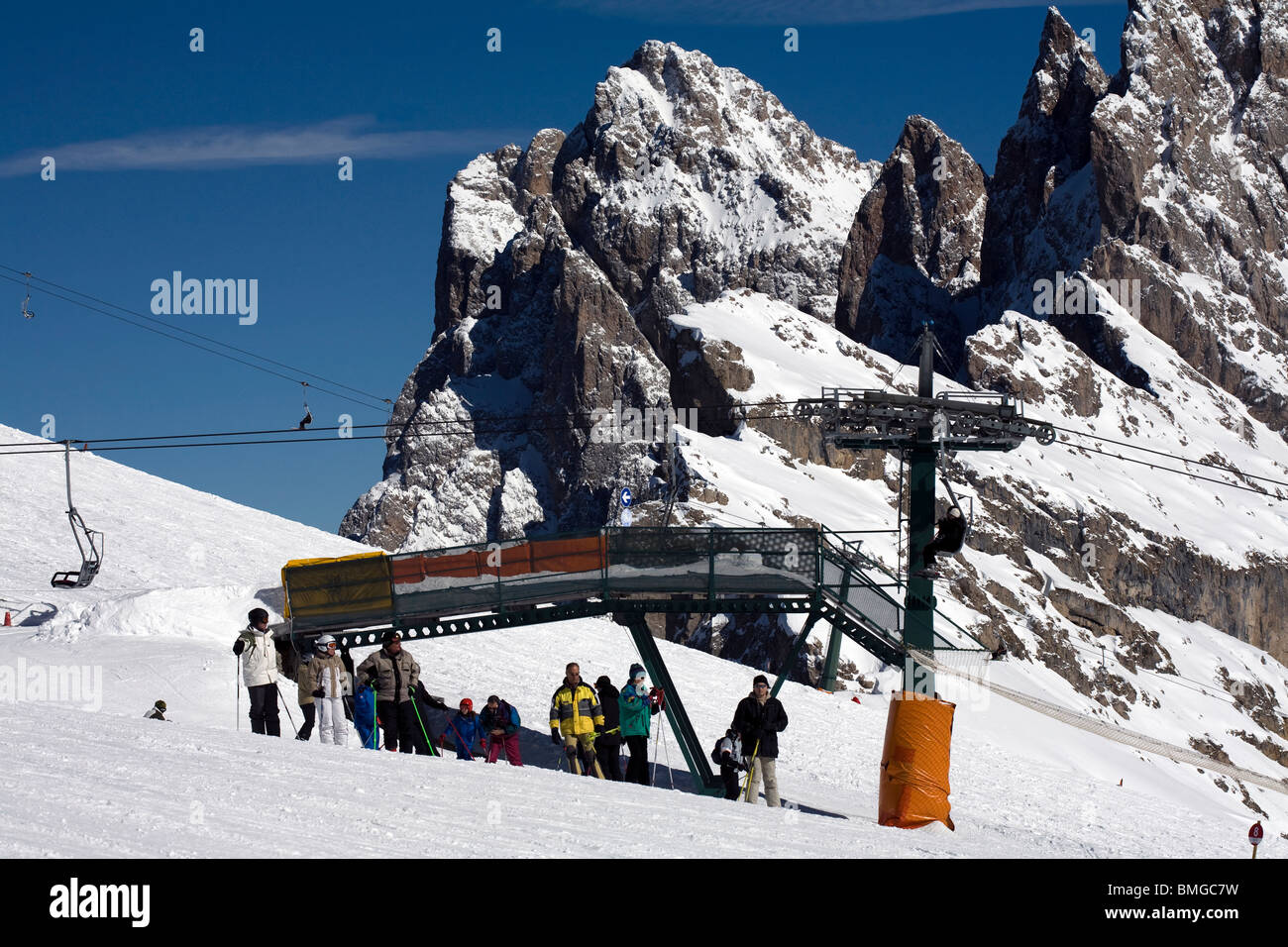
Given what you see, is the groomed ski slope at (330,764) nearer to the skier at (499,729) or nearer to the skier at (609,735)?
the skier at (609,735)

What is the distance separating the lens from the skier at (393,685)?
2159 cm

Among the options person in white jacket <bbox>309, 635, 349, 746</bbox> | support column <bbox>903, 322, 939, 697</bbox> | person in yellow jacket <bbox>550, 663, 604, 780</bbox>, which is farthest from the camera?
support column <bbox>903, 322, 939, 697</bbox>

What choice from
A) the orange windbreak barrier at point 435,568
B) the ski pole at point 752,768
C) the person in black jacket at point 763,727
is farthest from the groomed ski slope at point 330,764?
the orange windbreak barrier at point 435,568

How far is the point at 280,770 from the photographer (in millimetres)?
17250

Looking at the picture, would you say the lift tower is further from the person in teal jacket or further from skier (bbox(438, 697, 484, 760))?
skier (bbox(438, 697, 484, 760))

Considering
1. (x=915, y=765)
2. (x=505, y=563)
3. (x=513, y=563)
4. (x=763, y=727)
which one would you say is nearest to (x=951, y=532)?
(x=513, y=563)

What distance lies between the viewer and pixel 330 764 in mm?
18188

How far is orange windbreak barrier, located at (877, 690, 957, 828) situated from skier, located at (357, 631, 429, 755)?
6432mm

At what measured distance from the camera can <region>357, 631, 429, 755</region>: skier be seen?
21594 mm

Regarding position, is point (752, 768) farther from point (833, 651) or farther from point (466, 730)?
point (833, 651)

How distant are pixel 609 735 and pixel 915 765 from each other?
190 inches

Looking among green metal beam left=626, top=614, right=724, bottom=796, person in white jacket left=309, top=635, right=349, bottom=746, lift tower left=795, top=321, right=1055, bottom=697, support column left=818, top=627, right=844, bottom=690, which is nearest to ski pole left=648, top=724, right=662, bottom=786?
green metal beam left=626, top=614, right=724, bottom=796
